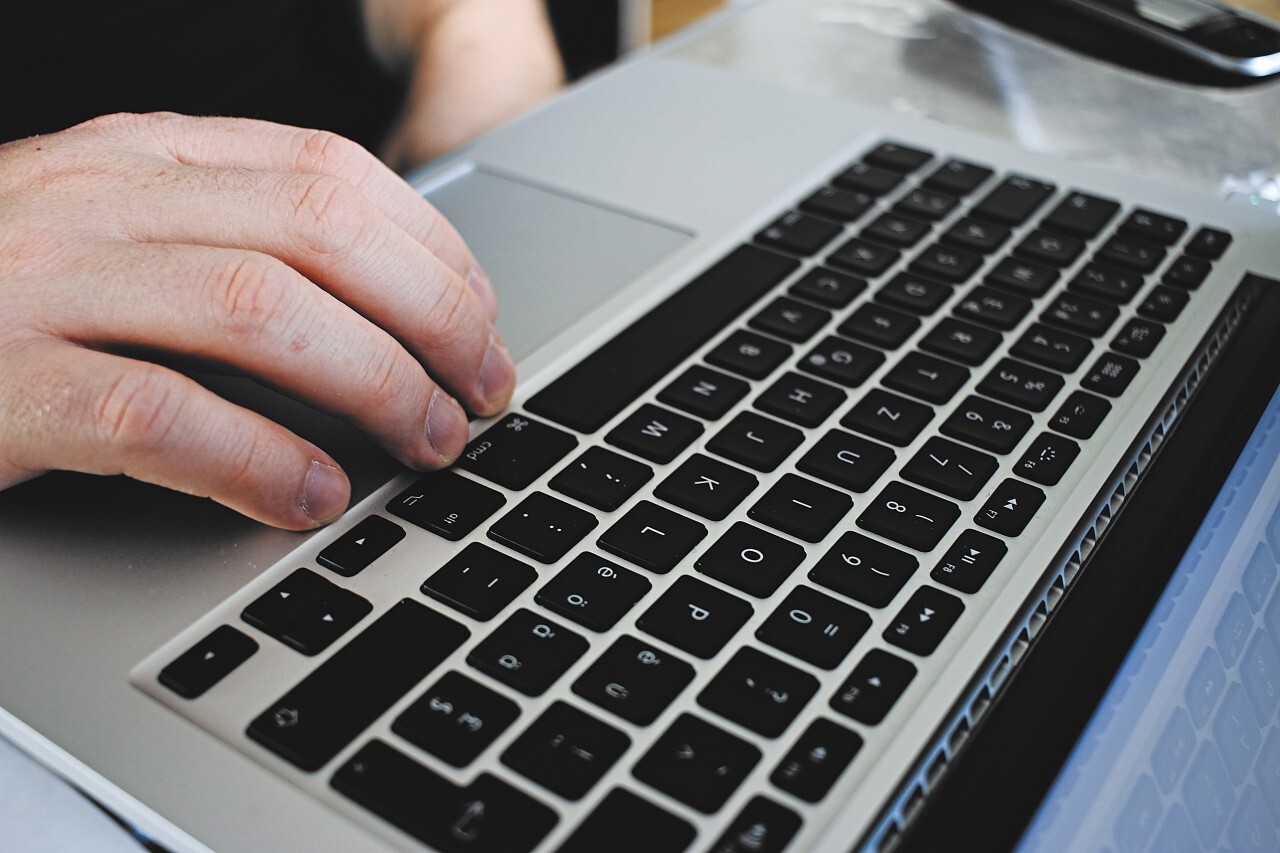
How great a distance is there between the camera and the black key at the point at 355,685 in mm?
265

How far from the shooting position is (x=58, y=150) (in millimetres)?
402

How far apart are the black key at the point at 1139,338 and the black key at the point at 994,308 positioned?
1.4 inches

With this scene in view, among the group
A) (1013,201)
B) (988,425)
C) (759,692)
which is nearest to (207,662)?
(759,692)

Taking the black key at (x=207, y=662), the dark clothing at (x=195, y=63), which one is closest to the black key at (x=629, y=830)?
the black key at (x=207, y=662)

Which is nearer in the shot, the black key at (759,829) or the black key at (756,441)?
the black key at (759,829)

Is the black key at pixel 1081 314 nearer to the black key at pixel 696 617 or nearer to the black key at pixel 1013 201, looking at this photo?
the black key at pixel 1013 201

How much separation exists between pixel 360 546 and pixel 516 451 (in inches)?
2.5

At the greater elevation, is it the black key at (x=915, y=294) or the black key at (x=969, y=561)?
the black key at (x=915, y=294)

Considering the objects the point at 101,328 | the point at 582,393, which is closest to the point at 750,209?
the point at 582,393

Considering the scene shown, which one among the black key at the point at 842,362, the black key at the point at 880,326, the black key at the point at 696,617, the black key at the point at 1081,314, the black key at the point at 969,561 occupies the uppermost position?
the black key at the point at 1081,314

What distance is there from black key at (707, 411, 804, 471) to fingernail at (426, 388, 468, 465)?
0.27ft

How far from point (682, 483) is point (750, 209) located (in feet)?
0.66

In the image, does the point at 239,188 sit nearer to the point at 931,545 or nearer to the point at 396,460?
the point at 396,460

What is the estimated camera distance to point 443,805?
250mm
